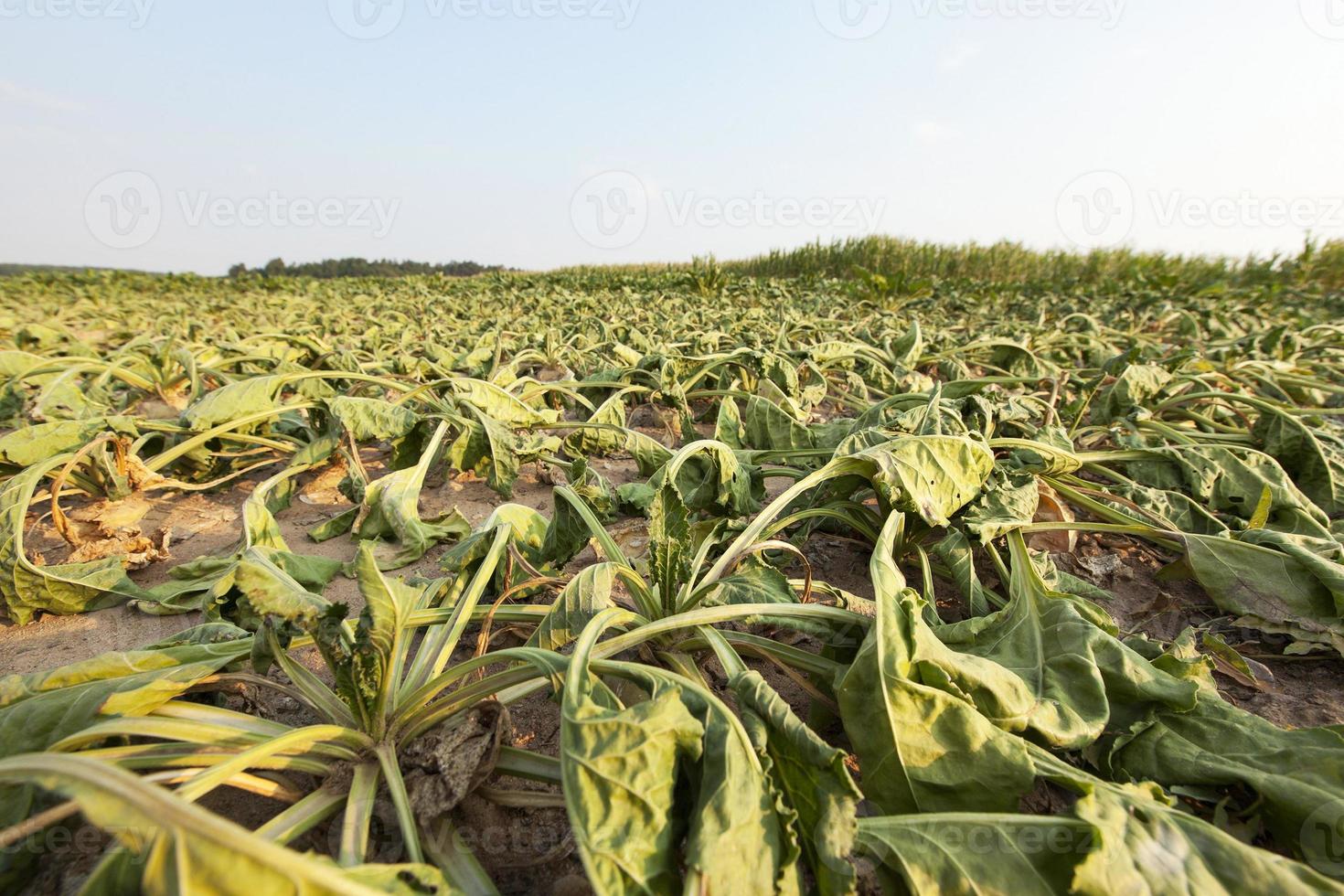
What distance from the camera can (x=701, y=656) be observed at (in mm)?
1403

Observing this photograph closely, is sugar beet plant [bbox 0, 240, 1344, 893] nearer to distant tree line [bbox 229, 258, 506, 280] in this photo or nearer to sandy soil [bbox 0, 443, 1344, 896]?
sandy soil [bbox 0, 443, 1344, 896]

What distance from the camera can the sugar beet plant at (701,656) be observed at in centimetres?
75

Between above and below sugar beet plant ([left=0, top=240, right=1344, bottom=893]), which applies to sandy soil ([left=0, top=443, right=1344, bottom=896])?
below

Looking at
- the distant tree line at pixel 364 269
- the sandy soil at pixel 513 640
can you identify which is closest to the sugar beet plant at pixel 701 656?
the sandy soil at pixel 513 640

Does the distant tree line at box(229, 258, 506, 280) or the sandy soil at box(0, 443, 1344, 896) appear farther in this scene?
the distant tree line at box(229, 258, 506, 280)

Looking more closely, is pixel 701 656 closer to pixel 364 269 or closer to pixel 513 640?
pixel 513 640

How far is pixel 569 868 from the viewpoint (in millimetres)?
987

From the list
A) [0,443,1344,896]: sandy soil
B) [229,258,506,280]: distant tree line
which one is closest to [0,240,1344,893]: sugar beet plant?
[0,443,1344,896]: sandy soil

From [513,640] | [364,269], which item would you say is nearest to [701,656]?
[513,640]

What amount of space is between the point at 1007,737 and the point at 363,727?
1.10m

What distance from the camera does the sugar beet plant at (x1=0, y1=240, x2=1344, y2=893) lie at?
75cm

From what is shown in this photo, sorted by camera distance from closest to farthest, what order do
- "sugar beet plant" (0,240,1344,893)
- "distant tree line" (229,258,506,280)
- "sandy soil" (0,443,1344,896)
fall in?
"sugar beet plant" (0,240,1344,893), "sandy soil" (0,443,1344,896), "distant tree line" (229,258,506,280)

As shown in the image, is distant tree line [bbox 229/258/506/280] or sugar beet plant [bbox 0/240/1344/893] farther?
distant tree line [bbox 229/258/506/280]

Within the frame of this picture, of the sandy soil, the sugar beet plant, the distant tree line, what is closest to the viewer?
the sugar beet plant
